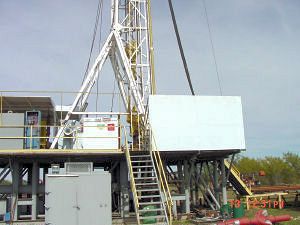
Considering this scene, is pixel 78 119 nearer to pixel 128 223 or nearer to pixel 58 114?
pixel 58 114

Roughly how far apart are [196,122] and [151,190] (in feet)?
12.3

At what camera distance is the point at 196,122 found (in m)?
16.5

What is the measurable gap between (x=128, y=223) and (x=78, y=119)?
689 cm

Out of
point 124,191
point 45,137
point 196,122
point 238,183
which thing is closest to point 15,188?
point 45,137

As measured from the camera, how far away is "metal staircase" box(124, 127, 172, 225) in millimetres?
13195

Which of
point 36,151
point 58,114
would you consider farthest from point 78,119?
point 36,151

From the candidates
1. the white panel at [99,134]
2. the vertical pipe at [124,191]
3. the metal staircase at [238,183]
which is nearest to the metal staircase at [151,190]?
the vertical pipe at [124,191]

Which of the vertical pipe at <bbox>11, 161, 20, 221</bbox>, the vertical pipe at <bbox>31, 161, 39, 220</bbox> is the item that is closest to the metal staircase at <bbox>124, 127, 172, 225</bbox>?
the vertical pipe at <bbox>31, 161, 39, 220</bbox>

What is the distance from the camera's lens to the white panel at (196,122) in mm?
16109

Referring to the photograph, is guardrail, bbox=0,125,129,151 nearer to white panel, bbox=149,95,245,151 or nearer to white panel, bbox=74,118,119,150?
white panel, bbox=74,118,119,150

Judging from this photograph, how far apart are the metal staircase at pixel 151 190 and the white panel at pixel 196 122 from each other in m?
0.89

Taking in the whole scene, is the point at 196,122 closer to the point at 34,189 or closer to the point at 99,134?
the point at 99,134

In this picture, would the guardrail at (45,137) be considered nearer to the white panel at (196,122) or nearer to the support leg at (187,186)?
the white panel at (196,122)

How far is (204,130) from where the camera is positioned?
1648 centimetres
